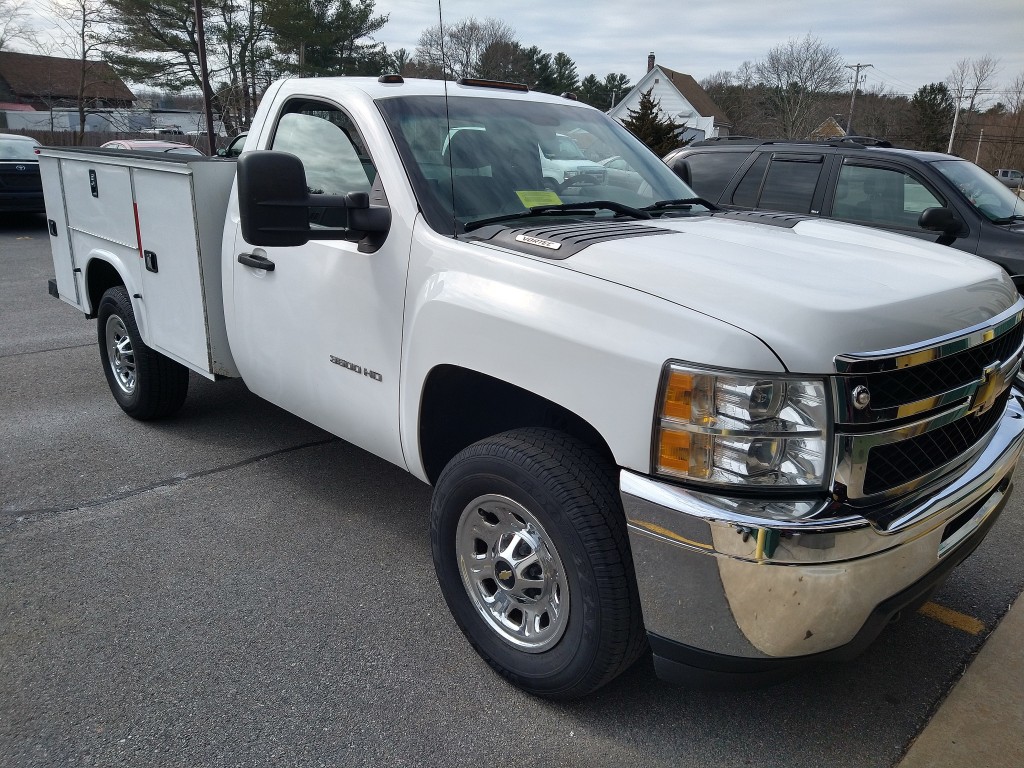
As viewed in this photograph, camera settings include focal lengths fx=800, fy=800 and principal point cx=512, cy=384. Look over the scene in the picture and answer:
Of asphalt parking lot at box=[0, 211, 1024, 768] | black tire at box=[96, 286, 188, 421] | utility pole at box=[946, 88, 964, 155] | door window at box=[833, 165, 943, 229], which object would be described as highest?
utility pole at box=[946, 88, 964, 155]

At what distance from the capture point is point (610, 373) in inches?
84.5

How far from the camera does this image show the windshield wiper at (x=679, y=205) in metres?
3.42

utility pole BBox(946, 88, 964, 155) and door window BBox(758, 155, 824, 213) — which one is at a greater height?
utility pole BBox(946, 88, 964, 155)

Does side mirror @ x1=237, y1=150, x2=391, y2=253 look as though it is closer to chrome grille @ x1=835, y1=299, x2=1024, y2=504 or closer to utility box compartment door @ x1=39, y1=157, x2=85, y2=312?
chrome grille @ x1=835, y1=299, x2=1024, y2=504

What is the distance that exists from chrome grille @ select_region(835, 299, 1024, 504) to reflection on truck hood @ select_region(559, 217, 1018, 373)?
51 mm

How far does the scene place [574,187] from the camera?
3299 mm

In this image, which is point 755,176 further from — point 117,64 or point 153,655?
point 117,64

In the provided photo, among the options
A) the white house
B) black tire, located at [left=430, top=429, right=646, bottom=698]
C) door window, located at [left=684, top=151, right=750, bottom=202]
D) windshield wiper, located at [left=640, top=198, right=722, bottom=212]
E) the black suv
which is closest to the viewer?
black tire, located at [left=430, top=429, right=646, bottom=698]

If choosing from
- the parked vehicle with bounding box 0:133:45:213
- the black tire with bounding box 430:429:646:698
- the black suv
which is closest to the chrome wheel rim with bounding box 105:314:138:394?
the black tire with bounding box 430:429:646:698

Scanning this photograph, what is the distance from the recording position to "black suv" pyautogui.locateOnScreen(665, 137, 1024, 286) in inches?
245

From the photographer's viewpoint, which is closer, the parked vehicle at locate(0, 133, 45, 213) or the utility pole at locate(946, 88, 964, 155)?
the parked vehicle at locate(0, 133, 45, 213)

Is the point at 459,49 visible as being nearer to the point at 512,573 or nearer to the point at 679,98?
the point at 512,573

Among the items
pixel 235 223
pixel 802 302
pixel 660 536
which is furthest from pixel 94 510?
pixel 802 302

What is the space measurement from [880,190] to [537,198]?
467 centimetres
